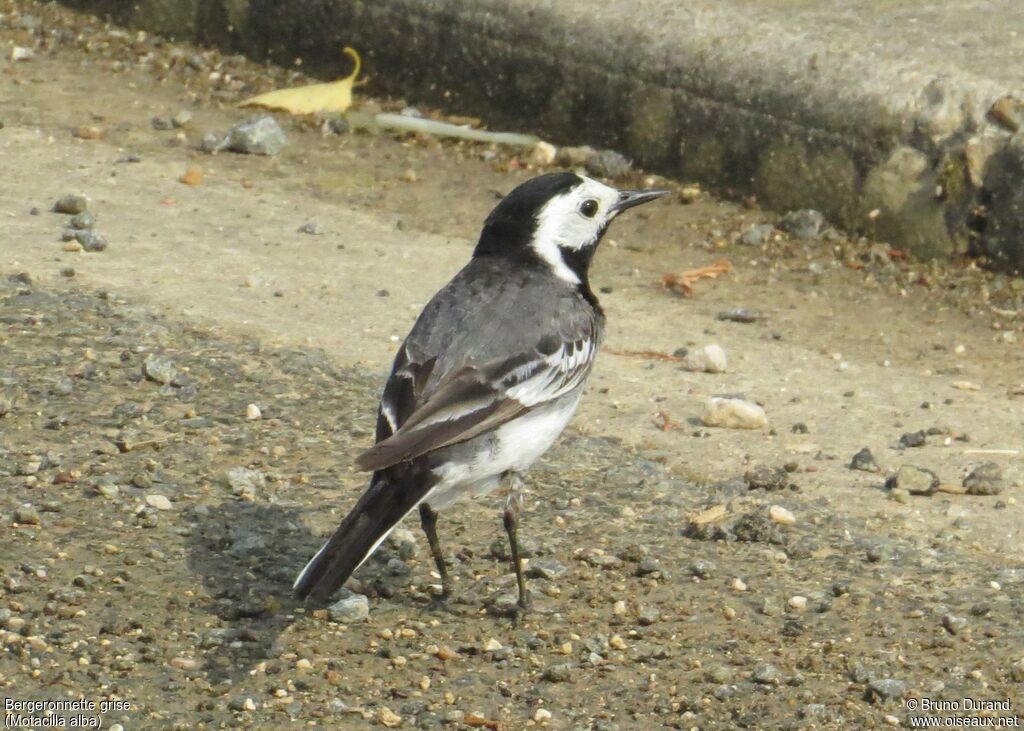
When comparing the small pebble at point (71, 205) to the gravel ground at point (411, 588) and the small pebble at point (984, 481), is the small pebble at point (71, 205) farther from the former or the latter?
the small pebble at point (984, 481)

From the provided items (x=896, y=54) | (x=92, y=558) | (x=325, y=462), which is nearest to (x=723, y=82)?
(x=896, y=54)

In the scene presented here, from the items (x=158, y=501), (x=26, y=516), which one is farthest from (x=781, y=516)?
(x=26, y=516)

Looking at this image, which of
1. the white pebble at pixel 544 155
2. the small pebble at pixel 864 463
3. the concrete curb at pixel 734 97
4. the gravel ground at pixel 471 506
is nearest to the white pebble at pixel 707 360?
the gravel ground at pixel 471 506

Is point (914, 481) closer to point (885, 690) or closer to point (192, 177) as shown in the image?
point (885, 690)

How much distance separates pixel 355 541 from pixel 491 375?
27.5 inches

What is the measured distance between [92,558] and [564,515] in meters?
1.47

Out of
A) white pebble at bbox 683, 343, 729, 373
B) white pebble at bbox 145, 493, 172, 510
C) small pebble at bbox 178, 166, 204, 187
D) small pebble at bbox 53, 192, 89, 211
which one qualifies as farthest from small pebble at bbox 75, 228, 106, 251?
white pebble at bbox 683, 343, 729, 373

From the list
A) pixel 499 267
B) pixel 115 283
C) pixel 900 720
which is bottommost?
pixel 115 283

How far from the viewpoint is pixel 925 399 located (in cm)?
635

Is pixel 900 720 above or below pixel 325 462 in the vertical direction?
above

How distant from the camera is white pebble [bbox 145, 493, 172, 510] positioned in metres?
5.16

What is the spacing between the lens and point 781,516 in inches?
211

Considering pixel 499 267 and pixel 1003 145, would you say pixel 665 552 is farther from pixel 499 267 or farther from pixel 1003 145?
pixel 1003 145

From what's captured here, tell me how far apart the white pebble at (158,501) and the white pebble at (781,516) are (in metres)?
1.86
